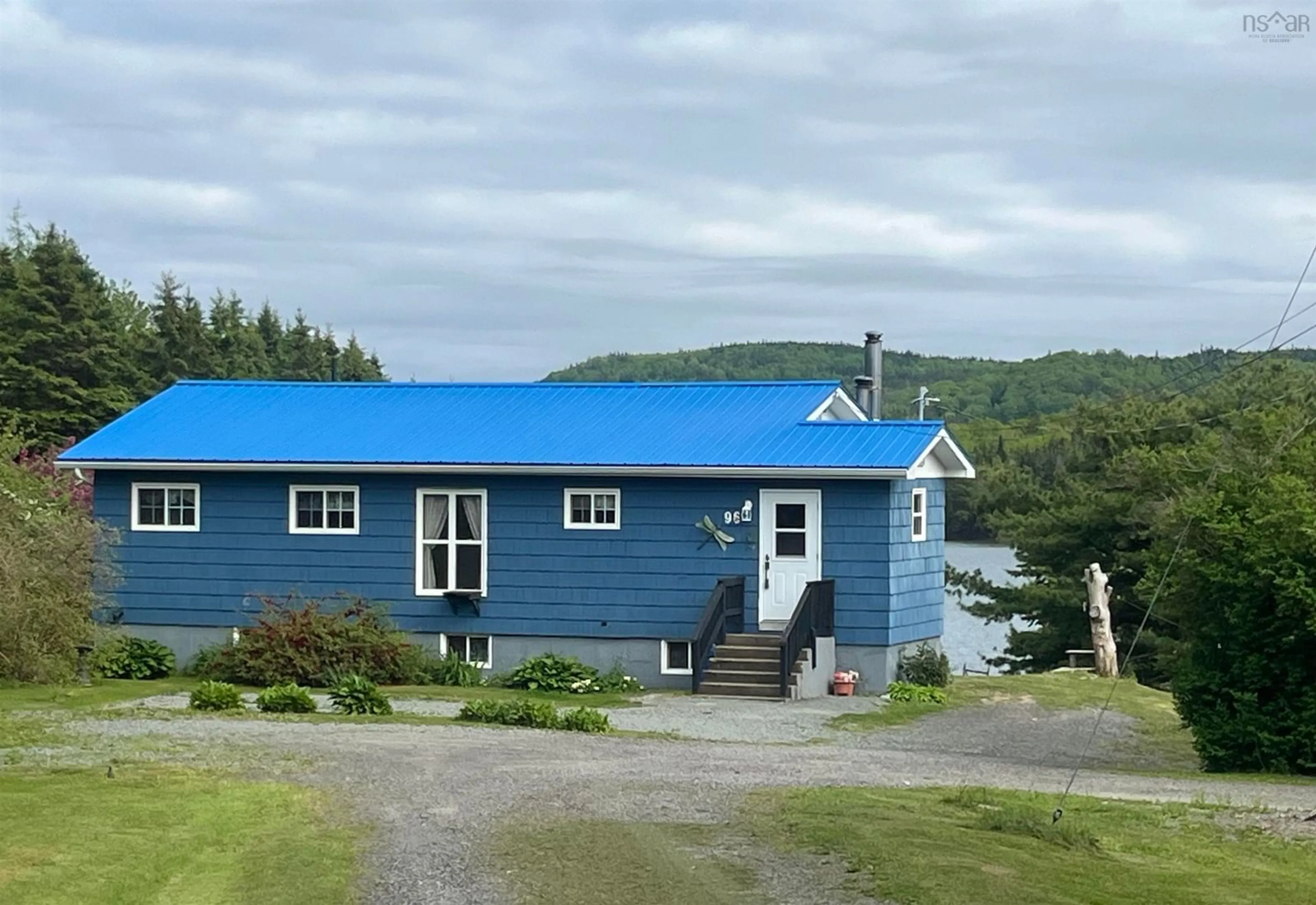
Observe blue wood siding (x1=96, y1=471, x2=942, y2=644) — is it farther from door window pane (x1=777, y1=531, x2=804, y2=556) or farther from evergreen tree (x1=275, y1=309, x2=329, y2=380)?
evergreen tree (x1=275, y1=309, x2=329, y2=380)

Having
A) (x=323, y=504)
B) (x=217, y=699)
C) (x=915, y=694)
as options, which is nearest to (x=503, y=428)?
(x=323, y=504)

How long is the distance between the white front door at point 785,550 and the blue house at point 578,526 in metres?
0.03

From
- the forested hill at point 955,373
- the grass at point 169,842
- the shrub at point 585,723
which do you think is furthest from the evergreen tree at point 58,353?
the grass at point 169,842

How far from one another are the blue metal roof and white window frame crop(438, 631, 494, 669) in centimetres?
248

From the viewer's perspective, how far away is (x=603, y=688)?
24391 mm

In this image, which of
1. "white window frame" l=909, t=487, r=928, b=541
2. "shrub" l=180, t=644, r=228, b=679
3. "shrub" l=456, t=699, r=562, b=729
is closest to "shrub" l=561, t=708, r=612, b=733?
"shrub" l=456, t=699, r=562, b=729

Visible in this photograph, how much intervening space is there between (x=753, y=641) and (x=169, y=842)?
45.5 feet

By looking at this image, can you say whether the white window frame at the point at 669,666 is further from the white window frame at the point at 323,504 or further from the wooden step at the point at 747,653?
the white window frame at the point at 323,504

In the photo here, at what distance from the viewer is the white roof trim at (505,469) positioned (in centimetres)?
2428

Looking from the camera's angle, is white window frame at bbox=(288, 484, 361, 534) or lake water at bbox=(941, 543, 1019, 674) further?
lake water at bbox=(941, 543, 1019, 674)

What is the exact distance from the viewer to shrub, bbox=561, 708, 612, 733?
62.2 ft

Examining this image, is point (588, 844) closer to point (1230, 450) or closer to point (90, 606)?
point (1230, 450)

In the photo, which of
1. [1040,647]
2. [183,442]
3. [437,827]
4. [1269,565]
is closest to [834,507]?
[1269,565]

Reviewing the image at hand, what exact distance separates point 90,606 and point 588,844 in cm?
1548
